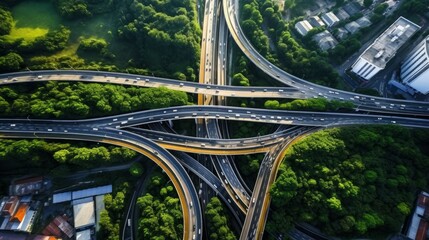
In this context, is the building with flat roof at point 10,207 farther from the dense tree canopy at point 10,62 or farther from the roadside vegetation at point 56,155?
the dense tree canopy at point 10,62

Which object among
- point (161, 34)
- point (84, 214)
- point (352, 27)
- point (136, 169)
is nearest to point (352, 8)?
point (352, 27)

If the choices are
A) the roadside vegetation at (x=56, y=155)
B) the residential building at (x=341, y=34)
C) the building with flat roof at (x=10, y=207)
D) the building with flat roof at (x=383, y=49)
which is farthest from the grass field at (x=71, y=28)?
the building with flat roof at (x=383, y=49)

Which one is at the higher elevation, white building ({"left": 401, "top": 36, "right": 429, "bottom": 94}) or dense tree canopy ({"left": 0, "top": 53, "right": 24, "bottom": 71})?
dense tree canopy ({"left": 0, "top": 53, "right": 24, "bottom": 71})

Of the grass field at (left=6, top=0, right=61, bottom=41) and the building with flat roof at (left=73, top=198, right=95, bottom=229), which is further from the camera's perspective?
the grass field at (left=6, top=0, right=61, bottom=41)

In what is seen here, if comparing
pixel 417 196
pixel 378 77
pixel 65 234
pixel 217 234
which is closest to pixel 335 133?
pixel 417 196

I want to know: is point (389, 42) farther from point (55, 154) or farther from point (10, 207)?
point (10, 207)

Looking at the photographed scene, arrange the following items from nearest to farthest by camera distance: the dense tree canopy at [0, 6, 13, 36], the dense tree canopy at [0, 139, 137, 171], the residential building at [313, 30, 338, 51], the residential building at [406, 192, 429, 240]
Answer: the residential building at [406, 192, 429, 240] → the dense tree canopy at [0, 139, 137, 171] → the dense tree canopy at [0, 6, 13, 36] → the residential building at [313, 30, 338, 51]

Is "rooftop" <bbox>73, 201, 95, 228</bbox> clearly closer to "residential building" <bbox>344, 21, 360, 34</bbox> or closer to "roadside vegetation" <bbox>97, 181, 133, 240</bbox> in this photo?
"roadside vegetation" <bbox>97, 181, 133, 240</bbox>

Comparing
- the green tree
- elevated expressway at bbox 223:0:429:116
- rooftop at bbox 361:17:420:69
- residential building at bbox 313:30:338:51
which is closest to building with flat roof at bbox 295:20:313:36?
residential building at bbox 313:30:338:51
